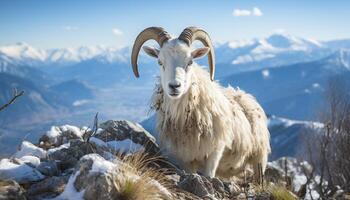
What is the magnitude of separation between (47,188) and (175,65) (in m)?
4.23

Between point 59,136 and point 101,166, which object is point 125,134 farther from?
point 101,166

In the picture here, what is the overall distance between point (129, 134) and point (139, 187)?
5068 millimetres

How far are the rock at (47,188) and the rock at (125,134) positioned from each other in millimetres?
3802

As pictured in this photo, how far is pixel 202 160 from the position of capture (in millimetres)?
10758

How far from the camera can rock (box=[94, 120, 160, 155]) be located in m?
11.1

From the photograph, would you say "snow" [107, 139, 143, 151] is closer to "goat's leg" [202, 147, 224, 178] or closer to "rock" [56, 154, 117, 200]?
"goat's leg" [202, 147, 224, 178]

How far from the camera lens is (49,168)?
8281 millimetres

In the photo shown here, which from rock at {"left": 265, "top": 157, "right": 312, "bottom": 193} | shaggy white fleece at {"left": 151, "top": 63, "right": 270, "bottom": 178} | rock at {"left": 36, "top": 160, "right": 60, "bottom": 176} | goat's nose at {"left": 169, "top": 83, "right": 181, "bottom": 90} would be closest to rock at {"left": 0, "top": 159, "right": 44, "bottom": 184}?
rock at {"left": 36, "top": 160, "right": 60, "bottom": 176}

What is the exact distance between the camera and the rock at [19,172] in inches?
291

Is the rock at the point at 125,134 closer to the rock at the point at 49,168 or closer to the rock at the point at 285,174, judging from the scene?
the rock at the point at 49,168

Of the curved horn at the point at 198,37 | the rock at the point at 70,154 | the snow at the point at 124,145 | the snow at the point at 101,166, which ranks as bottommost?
the snow at the point at 124,145

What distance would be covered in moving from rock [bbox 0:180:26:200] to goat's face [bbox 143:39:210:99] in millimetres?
4065

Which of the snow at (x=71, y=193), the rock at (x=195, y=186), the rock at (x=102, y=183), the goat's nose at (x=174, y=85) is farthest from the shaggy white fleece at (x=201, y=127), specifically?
the snow at (x=71, y=193)

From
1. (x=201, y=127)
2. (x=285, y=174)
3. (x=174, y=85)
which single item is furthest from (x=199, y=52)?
(x=285, y=174)
